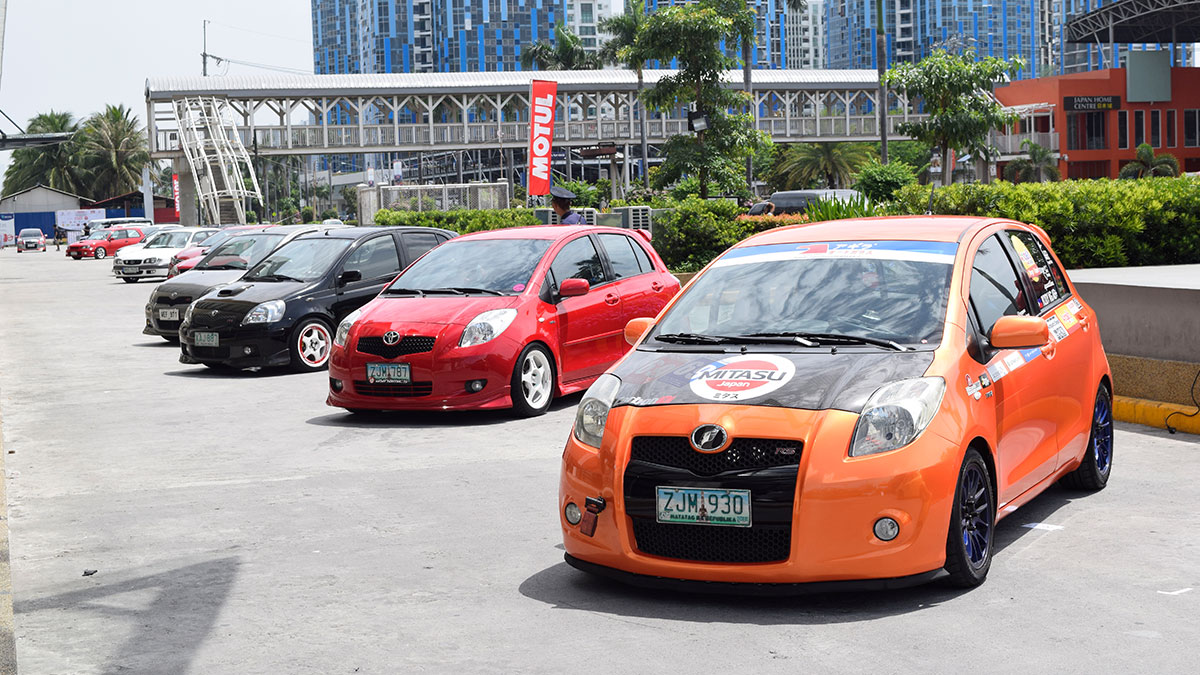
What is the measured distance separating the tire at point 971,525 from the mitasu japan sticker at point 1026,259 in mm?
1722

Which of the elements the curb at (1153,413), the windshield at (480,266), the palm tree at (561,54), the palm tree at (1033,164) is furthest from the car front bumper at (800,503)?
the palm tree at (561,54)

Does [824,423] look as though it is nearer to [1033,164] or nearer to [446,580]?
[446,580]

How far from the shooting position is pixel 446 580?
5793mm

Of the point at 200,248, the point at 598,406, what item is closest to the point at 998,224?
the point at 598,406

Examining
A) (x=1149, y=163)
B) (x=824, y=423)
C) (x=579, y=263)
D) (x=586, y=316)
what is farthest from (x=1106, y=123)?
(x=824, y=423)

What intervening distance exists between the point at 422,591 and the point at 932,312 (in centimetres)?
251

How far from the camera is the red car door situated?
441 inches

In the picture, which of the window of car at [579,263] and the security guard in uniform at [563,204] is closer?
the window of car at [579,263]

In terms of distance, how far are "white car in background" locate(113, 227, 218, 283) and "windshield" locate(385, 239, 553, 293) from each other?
94.3 ft

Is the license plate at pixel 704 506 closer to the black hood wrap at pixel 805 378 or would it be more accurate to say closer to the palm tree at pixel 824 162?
the black hood wrap at pixel 805 378

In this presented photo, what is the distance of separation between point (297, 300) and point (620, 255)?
13.8ft

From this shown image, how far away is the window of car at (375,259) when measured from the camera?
49.1ft

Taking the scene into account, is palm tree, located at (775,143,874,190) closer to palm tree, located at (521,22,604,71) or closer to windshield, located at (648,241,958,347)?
palm tree, located at (521,22,604,71)

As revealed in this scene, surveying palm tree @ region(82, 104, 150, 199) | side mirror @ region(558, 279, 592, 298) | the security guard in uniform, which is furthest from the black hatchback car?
palm tree @ region(82, 104, 150, 199)
